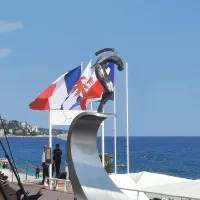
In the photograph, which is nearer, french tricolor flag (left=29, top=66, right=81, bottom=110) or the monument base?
the monument base

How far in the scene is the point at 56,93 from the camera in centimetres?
2328

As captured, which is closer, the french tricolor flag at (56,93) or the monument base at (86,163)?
the monument base at (86,163)

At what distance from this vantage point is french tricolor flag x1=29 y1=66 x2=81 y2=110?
22719mm

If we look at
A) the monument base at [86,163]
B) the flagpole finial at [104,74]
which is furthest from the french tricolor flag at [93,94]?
the monument base at [86,163]

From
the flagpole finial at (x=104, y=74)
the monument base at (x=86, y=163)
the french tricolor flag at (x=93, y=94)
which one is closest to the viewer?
the monument base at (x=86, y=163)

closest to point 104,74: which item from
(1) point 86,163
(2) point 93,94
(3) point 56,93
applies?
(1) point 86,163

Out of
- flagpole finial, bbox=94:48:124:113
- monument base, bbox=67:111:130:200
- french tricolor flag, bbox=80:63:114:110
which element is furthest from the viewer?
french tricolor flag, bbox=80:63:114:110

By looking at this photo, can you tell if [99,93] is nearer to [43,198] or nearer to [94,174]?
[43,198]

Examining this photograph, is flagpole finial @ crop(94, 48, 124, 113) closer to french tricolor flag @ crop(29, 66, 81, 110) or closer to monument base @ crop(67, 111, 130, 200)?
monument base @ crop(67, 111, 130, 200)

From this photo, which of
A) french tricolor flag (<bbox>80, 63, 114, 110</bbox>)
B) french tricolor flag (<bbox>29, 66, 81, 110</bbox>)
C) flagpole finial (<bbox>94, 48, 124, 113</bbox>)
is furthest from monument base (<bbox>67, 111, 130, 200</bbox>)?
french tricolor flag (<bbox>29, 66, 81, 110</bbox>)

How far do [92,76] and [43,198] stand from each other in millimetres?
6923

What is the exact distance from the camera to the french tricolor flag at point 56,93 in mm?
22719

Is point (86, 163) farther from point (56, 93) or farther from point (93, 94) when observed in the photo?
point (56, 93)

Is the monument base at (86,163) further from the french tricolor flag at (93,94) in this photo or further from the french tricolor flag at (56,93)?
the french tricolor flag at (56,93)
